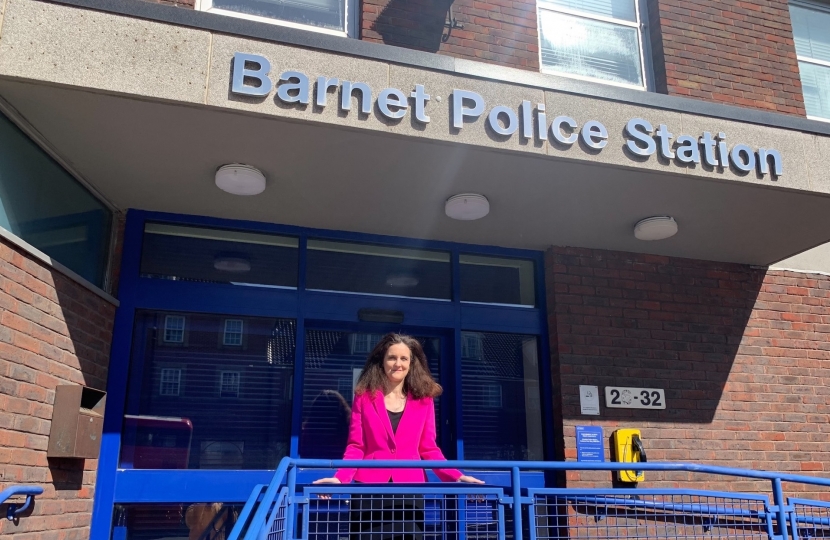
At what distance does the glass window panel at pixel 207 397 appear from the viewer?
5488 mm

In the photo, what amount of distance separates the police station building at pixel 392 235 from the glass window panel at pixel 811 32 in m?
0.24

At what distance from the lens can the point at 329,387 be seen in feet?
19.5

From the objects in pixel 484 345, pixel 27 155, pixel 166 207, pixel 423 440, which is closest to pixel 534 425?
pixel 484 345

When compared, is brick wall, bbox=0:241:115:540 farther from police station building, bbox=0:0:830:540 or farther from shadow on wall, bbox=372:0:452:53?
shadow on wall, bbox=372:0:452:53

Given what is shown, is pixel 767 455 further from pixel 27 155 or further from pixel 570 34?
pixel 27 155

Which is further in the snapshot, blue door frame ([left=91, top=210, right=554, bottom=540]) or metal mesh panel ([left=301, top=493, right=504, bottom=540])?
blue door frame ([left=91, top=210, right=554, bottom=540])

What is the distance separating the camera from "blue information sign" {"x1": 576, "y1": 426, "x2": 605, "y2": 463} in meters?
5.99

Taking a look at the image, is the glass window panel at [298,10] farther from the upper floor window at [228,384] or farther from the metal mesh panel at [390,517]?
the metal mesh panel at [390,517]

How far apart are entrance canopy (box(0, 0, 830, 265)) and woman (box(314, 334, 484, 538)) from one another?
126cm

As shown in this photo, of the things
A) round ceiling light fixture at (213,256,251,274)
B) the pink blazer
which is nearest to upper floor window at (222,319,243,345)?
round ceiling light fixture at (213,256,251,274)

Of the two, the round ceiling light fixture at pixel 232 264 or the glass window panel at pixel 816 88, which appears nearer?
the round ceiling light fixture at pixel 232 264

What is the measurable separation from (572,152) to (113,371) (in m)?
3.53

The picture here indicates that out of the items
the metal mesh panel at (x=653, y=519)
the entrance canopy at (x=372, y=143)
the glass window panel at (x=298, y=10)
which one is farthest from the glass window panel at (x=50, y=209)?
the metal mesh panel at (x=653, y=519)

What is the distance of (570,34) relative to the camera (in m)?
6.75
